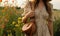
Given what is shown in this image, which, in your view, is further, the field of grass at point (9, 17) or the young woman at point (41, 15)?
the field of grass at point (9, 17)

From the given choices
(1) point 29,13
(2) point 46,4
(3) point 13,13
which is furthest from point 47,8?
(3) point 13,13

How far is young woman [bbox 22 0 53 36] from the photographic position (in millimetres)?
3258

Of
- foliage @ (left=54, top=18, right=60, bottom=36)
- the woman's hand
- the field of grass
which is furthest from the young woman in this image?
foliage @ (left=54, top=18, right=60, bottom=36)

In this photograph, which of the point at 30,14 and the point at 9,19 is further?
the point at 9,19

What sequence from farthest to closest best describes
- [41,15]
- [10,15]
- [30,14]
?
[10,15]
[41,15]
[30,14]

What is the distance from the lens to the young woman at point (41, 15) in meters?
3.26

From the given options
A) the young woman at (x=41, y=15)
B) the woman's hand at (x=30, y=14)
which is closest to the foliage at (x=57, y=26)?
the young woman at (x=41, y=15)

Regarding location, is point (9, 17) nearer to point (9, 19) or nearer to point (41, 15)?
point (9, 19)

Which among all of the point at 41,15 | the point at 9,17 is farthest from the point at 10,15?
the point at 41,15

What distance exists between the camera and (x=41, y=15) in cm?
329

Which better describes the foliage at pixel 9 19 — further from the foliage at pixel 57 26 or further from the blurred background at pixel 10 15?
the foliage at pixel 57 26

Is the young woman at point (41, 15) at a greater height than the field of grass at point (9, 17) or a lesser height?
greater

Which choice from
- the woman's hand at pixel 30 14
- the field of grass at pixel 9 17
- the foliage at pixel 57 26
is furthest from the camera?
the foliage at pixel 57 26

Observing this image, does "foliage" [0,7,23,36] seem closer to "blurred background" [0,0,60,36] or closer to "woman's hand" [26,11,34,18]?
"blurred background" [0,0,60,36]
